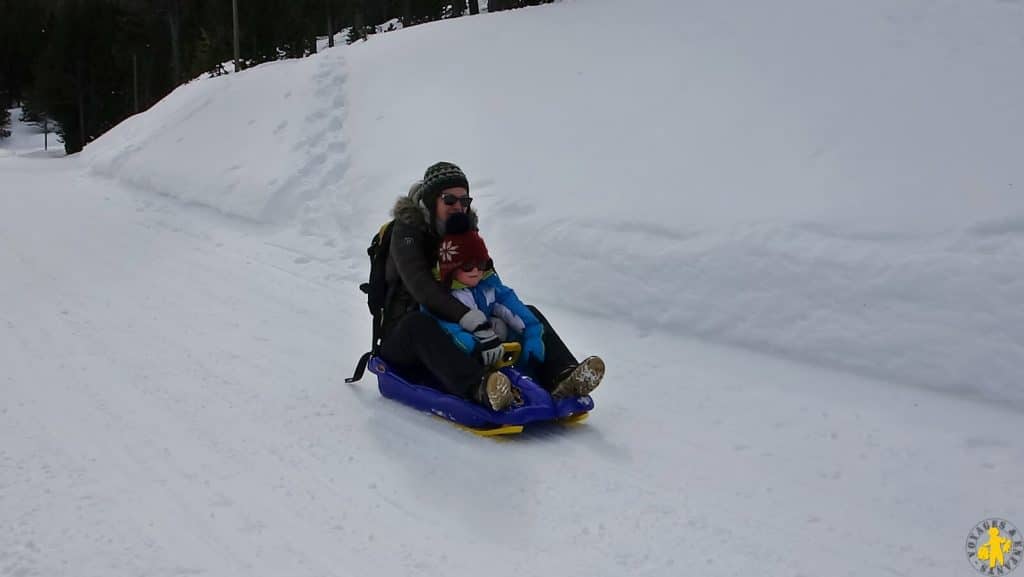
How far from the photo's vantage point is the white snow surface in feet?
10.9

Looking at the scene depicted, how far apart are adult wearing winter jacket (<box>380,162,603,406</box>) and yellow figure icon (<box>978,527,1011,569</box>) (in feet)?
5.96

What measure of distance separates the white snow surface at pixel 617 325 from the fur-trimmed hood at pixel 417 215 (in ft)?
3.50

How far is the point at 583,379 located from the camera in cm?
425

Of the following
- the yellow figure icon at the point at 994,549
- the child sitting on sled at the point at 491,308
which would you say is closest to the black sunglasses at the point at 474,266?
the child sitting on sled at the point at 491,308

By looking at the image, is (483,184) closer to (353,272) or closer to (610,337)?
(353,272)

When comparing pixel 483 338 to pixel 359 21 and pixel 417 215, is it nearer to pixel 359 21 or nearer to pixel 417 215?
pixel 417 215

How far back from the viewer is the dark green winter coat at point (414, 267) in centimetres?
454

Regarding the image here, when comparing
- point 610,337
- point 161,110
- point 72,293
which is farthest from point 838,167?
point 161,110

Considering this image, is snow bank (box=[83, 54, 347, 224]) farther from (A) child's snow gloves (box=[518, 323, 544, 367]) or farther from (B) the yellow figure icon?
(B) the yellow figure icon

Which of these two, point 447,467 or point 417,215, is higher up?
point 417,215

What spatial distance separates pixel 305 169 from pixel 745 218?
6.21 m

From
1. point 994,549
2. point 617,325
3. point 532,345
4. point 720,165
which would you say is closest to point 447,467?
point 532,345

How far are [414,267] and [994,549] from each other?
9.67ft

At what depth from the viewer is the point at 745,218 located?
20.5 ft
